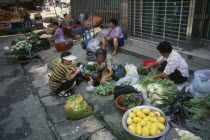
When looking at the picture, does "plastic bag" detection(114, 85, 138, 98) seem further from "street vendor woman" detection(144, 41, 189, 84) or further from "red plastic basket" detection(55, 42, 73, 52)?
"red plastic basket" detection(55, 42, 73, 52)

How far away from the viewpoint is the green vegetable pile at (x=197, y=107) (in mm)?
3070

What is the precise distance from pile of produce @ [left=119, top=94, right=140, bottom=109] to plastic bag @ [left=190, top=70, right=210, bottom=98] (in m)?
1.25

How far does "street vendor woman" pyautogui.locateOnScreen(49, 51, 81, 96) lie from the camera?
4402mm

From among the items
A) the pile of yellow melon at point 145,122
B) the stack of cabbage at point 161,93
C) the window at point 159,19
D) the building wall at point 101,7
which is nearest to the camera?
the pile of yellow melon at point 145,122

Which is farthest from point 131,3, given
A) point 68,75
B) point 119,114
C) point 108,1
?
point 119,114

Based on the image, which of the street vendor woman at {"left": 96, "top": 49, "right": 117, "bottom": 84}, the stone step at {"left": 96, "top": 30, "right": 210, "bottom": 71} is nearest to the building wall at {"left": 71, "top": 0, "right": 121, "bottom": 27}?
the stone step at {"left": 96, "top": 30, "right": 210, "bottom": 71}

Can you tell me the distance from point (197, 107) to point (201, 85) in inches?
20.7

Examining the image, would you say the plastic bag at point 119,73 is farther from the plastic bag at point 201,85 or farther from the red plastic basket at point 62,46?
the red plastic basket at point 62,46

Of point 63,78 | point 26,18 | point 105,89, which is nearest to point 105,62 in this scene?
point 105,89

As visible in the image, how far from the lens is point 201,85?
3.50m

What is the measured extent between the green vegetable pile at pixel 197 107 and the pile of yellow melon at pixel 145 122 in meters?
0.61

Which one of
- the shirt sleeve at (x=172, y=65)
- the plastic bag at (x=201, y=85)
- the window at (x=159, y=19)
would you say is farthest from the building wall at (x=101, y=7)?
the plastic bag at (x=201, y=85)

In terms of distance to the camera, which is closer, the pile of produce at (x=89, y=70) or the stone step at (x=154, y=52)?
the stone step at (x=154, y=52)

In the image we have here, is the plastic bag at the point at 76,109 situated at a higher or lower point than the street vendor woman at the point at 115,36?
lower
